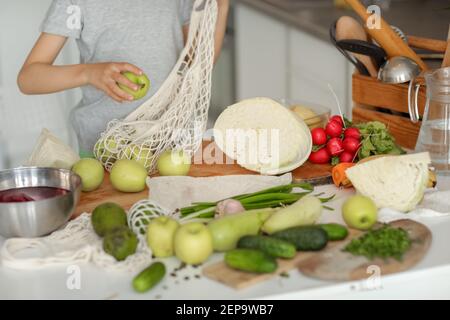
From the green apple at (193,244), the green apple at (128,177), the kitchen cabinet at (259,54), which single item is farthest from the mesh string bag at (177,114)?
the kitchen cabinet at (259,54)

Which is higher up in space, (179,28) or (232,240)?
(179,28)

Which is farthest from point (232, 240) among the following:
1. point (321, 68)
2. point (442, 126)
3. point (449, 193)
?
point (321, 68)

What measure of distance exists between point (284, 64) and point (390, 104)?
5.43ft

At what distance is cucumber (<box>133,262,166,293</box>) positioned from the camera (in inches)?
40.1

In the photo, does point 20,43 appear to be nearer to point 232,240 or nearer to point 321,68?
point 321,68

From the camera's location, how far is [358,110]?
6.29 ft

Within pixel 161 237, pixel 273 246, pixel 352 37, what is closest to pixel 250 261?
pixel 273 246

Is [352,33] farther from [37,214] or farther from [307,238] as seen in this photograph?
[37,214]

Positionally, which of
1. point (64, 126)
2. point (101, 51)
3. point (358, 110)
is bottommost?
point (64, 126)

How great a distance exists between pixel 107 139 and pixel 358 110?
0.71 m

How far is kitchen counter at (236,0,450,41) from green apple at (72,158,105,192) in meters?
1.72

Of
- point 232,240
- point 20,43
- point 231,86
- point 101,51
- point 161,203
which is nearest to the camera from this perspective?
point 232,240

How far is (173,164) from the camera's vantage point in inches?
60.2

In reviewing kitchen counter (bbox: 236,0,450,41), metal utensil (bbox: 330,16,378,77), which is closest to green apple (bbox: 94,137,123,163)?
metal utensil (bbox: 330,16,378,77)
